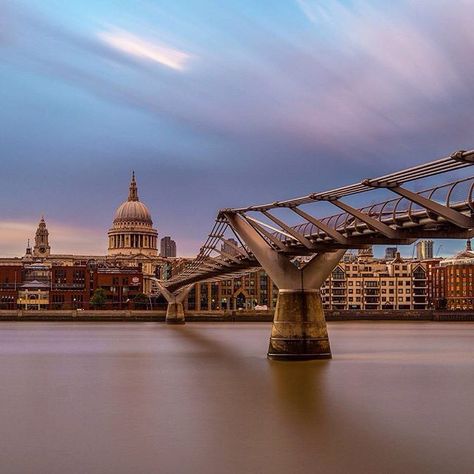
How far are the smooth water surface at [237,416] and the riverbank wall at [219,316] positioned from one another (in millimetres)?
90832

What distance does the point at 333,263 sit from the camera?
1665 inches

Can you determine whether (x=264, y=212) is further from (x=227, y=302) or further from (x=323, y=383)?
(x=227, y=302)

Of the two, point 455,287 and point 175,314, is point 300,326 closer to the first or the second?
point 175,314

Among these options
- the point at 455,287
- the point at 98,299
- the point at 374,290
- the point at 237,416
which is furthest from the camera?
the point at 455,287

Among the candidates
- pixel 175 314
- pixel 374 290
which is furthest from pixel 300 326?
pixel 374 290

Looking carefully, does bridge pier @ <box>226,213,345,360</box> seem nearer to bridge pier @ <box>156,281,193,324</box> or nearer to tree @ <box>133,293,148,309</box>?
bridge pier @ <box>156,281,193,324</box>

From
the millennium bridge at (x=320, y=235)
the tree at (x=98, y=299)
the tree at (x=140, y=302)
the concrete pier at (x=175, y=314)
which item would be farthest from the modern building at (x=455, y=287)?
the millennium bridge at (x=320, y=235)

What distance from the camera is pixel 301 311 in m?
40.9

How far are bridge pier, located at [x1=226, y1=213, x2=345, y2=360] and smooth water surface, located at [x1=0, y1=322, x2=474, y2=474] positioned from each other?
3.07 feet

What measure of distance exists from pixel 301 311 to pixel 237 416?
14298 mm

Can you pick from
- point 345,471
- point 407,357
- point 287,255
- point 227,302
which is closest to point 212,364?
point 287,255

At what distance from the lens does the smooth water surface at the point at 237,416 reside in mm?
20391

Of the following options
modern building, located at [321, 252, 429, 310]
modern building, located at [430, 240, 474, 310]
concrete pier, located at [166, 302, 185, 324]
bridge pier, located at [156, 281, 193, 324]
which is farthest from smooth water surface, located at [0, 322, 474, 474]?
modern building, located at [430, 240, 474, 310]

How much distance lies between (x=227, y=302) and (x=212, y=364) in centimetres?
11690
